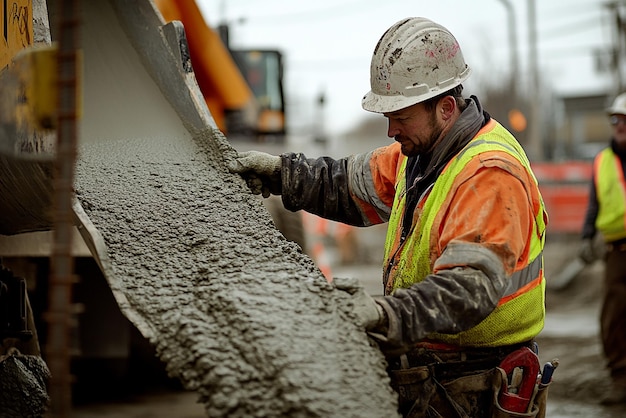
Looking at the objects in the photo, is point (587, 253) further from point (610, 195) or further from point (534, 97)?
point (534, 97)

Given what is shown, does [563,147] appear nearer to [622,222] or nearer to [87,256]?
[622,222]

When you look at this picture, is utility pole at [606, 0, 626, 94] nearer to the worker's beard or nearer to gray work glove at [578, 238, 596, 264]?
gray work glove at [578, 238, 596, 264]

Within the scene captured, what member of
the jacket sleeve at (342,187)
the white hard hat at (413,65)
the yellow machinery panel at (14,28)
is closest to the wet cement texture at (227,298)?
the jacket sleeve at (342,187)

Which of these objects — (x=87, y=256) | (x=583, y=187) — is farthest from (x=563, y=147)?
(x=87, y=256)

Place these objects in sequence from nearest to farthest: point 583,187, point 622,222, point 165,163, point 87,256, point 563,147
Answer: point 165,163 < point 87,256 < point 622,222 < point 583,187 < point 563,147

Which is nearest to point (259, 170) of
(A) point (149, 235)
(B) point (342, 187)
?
(B) point (342, 187)

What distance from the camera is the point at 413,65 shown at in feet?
10.7

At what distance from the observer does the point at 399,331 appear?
281 cm

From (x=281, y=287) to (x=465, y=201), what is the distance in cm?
64

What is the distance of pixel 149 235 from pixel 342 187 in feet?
3.09

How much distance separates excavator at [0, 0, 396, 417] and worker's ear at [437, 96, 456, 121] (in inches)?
27.4

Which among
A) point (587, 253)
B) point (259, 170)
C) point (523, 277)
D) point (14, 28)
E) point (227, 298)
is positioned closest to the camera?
point (227, 298)

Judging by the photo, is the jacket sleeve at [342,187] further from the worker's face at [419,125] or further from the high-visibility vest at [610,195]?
the high-visibility vest at [610,195]

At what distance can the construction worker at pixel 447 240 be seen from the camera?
2848 mm
